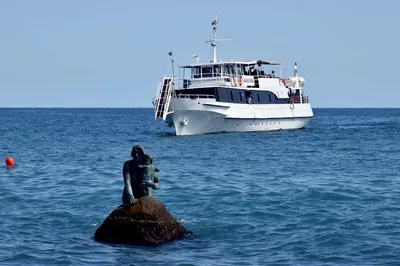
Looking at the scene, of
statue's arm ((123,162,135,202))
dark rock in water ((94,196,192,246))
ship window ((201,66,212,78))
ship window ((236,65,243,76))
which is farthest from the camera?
ship window ((236,65,243,76))

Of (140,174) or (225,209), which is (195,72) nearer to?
(225,209)

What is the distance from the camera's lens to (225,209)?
1964 centimetres

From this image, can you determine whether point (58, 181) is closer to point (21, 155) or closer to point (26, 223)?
point (26, 223)

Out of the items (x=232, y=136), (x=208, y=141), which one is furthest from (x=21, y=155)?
(x=232, y=136)

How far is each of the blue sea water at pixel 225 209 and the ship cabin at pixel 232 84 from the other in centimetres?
1613

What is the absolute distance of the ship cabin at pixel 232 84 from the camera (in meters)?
54.4

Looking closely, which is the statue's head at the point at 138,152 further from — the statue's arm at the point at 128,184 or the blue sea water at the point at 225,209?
the blue sea water at the point at 225,209

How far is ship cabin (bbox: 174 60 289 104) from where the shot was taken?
54406 millimetres

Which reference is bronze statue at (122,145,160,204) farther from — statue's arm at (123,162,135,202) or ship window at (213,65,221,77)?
ship window at (213,65,221,77)

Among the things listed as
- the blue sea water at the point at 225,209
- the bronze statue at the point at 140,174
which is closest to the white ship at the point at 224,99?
the blue sea water at the point at 225,209

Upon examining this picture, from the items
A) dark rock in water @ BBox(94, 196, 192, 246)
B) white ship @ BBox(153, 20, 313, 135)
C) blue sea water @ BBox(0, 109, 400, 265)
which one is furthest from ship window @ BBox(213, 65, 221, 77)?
dark rock in water @ BBox(94, 196, 192, 246)

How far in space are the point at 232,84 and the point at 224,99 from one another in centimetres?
282

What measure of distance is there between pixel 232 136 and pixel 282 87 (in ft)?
34.8

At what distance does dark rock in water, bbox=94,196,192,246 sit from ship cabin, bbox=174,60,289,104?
38.1 metres
